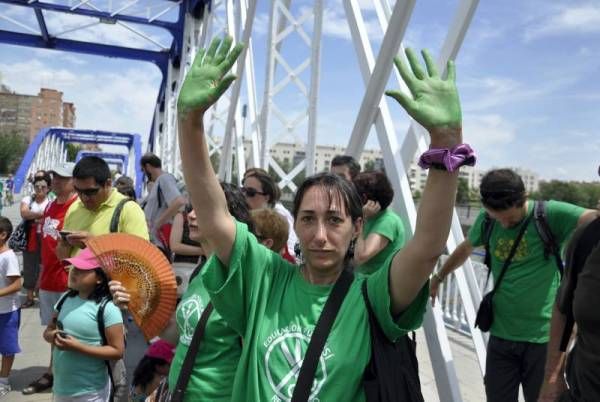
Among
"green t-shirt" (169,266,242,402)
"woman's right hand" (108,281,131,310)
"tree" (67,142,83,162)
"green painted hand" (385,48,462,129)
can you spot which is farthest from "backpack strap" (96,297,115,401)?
"tree" (67,142,83,162)

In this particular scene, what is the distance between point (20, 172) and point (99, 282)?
60.3 feet

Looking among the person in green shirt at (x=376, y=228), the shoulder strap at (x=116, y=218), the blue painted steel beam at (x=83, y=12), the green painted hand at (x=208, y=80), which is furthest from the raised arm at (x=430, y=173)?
the blue painted steel beam at (x=83, y=12)

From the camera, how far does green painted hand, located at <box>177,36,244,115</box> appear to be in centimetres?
139

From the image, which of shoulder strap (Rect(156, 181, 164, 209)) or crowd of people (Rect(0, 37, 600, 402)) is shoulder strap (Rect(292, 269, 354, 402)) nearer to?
crowd of people (Rect(0, 37, 600, 402))

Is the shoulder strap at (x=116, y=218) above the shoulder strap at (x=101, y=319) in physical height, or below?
above

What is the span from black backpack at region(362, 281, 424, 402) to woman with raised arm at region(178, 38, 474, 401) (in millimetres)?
20

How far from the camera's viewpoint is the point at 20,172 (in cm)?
1841

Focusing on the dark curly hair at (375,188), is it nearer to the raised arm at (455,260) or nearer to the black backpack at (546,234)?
the raised arm at (455,260)

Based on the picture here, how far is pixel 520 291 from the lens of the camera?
269cm

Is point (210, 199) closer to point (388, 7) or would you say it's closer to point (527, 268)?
point (527, 268)

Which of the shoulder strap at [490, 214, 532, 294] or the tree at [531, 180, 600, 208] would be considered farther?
the tree at [531, 180, 600, 208]

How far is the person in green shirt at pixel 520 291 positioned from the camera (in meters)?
2.62

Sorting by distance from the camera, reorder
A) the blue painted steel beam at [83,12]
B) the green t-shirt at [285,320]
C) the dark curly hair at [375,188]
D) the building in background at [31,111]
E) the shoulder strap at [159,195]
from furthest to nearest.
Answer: the building in background at [31,111]
the blue painted steel beam at [83,12]
the shoulder strap at [159,195]
the dark curly hair at [375,188]
the green t-shirt at [285,320]

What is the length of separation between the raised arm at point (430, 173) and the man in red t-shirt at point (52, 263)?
3197 mm
